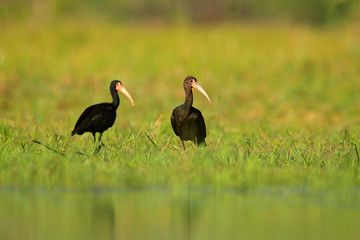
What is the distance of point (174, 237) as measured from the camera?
5.32 m

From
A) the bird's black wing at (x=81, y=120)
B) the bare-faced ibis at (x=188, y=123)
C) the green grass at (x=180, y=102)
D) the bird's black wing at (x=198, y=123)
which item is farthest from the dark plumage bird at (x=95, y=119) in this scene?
the bird's black wing at (x=198, y=123)

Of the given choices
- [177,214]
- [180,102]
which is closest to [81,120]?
[177,214]

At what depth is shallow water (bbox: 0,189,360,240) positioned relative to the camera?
5.48 m

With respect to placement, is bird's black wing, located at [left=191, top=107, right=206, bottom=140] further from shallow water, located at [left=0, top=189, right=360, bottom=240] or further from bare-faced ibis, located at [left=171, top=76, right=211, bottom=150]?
shallow water, located at [left=0, top=189, right=360, bottom=240]

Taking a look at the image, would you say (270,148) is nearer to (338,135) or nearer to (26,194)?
(338,135)

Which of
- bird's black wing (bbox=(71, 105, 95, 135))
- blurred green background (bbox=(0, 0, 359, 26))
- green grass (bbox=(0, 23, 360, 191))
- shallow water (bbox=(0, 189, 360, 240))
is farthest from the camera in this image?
blurred green background (bbox=(0, 0, 359, 26))

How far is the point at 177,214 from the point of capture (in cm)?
610

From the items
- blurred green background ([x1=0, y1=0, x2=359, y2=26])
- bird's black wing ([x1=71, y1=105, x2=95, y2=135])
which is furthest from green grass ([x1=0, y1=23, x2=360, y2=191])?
blurred green background ([x1=0, y1=0, x2=359, y2=26])

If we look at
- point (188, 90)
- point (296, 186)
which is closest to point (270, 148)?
point (188, 90)

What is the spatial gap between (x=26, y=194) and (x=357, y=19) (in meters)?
13.2

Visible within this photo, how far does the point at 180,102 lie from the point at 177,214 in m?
9.17

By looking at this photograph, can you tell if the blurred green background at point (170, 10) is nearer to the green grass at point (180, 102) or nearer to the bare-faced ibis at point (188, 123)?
the green grass at point (180, 102)

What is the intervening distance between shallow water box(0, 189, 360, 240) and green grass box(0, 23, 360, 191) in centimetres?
26

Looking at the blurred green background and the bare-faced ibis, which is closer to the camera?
the bare-faced ibis
